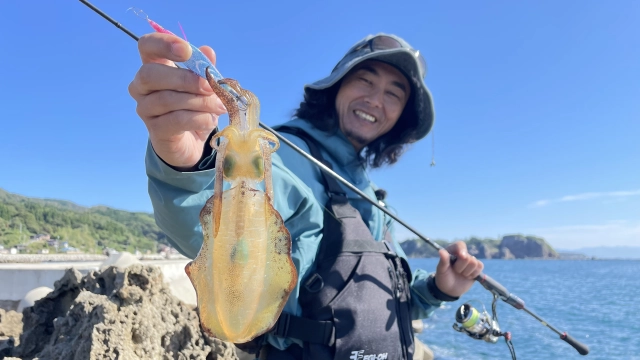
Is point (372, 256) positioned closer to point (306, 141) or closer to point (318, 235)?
point (318, 235)

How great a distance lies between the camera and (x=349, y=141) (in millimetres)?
3941

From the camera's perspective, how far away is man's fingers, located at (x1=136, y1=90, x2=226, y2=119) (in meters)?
1.49

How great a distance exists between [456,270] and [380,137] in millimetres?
1787

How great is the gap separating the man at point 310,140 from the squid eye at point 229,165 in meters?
0.38

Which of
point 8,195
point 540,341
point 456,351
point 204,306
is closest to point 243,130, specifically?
point 204,306

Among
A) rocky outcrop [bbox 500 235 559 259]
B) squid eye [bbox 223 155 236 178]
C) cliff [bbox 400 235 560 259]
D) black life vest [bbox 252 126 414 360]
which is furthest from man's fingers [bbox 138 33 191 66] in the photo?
rocky outcrop [bbox 500 235 559 259]

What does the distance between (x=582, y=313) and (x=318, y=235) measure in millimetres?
34031

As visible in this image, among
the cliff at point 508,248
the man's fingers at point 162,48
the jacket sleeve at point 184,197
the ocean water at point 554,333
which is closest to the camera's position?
the man's fingers at point 162,48

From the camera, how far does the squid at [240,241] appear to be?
4.09ft

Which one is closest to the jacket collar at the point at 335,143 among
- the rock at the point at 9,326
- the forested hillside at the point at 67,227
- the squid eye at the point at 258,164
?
the forested hillside at the point at 67,227

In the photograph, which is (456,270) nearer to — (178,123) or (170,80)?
(178,123)

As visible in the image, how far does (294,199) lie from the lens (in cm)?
266

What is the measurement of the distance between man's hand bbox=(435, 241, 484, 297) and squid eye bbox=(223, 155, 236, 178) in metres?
2.79

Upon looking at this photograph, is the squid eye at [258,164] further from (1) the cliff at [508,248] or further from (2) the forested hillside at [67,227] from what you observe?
(1) the cliff at [508,248]
